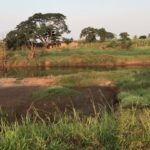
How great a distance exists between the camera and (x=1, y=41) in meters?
56.0

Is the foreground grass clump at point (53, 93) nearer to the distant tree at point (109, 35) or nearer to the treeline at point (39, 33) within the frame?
the treeline at point (39, 33)

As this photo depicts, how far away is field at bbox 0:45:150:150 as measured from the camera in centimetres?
703

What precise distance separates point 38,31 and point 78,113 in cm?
5762

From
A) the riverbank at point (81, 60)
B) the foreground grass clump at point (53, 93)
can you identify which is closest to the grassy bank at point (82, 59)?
the riverbank at point (81, 60)

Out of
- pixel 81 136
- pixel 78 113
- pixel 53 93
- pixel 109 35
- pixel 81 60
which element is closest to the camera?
pixel 81 136

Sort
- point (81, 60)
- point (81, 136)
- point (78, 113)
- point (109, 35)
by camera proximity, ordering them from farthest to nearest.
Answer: point (109, 35)
point (81, 60)
point (78, 113)
point (81, 136)

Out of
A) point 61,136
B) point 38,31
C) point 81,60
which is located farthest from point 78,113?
point 38,31

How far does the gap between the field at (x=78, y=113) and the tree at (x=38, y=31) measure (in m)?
18.0

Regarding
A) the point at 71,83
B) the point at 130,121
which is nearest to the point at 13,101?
the point at 71,83

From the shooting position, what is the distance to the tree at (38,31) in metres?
67.2

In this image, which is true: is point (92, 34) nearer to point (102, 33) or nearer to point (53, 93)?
point (102, 33)

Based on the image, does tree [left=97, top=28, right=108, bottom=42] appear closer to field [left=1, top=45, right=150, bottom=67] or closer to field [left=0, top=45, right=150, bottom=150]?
field [left=1, top=45, right=150, bottom=67]

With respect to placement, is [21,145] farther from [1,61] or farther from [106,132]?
[1,61]

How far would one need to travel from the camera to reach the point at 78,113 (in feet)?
31.8
